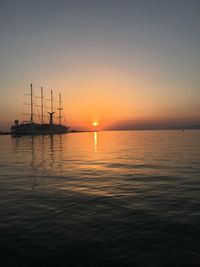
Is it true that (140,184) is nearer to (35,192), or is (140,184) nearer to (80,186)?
(80,186)

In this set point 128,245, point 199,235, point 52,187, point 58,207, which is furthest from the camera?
point 52,187

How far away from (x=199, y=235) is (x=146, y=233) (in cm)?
188

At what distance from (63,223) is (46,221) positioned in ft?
2.70

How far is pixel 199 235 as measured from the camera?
9617mm

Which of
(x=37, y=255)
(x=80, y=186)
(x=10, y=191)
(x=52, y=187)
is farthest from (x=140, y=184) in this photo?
(x=37, y=255)

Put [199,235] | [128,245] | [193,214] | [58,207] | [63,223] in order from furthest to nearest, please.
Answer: [58,207]
[193,214]
[63,223]
[199,235]
[128,245]

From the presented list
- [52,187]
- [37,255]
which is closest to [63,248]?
[37,255]

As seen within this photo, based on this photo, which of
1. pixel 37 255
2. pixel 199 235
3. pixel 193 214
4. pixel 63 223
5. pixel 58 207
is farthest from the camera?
pixel 58 207

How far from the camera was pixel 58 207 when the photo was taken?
13773 mm

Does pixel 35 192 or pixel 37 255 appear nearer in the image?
pixel 37 255

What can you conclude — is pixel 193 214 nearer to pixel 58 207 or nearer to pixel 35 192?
pixel 58 207

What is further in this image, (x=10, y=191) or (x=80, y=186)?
(x=80, y=186)

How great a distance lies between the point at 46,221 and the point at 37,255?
327 cm

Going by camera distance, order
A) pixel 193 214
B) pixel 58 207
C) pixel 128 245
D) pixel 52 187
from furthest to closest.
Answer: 1. pixel 52 187
2. pixel 58 207
3. pixel 193 214
4. pixel 128 245
